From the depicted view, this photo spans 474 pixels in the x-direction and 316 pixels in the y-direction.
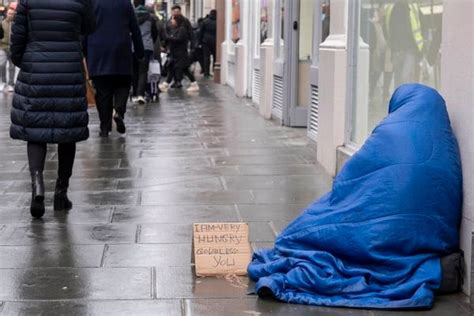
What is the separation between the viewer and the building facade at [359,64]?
516cm

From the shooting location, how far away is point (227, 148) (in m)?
11.1

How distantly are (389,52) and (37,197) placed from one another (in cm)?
288

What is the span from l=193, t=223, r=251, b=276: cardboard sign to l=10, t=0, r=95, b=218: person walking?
5.84 feet

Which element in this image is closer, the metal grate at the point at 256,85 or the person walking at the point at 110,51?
the person walking at the point at 110,51

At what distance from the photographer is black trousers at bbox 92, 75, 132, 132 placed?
1189 centimetres

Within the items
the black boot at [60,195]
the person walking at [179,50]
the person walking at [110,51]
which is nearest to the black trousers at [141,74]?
the person walking at [179,50]

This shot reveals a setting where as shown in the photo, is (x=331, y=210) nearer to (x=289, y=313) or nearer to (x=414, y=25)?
(x=289, y=313)

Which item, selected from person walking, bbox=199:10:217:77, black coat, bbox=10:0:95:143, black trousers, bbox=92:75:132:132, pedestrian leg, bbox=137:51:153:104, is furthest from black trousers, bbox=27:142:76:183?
person walking, bbox=199:10:217:77

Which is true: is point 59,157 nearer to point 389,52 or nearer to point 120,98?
point 389,52

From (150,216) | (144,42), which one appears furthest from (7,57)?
(150,216)

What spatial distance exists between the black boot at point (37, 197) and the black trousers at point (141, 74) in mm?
9764

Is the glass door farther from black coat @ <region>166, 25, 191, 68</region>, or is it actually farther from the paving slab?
black coat @ <region>166, 25, 191, 68</region>

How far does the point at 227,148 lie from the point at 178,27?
11073 millimetres

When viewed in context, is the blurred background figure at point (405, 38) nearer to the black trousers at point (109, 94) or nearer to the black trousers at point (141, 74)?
the black trousers at point (109, 94)
